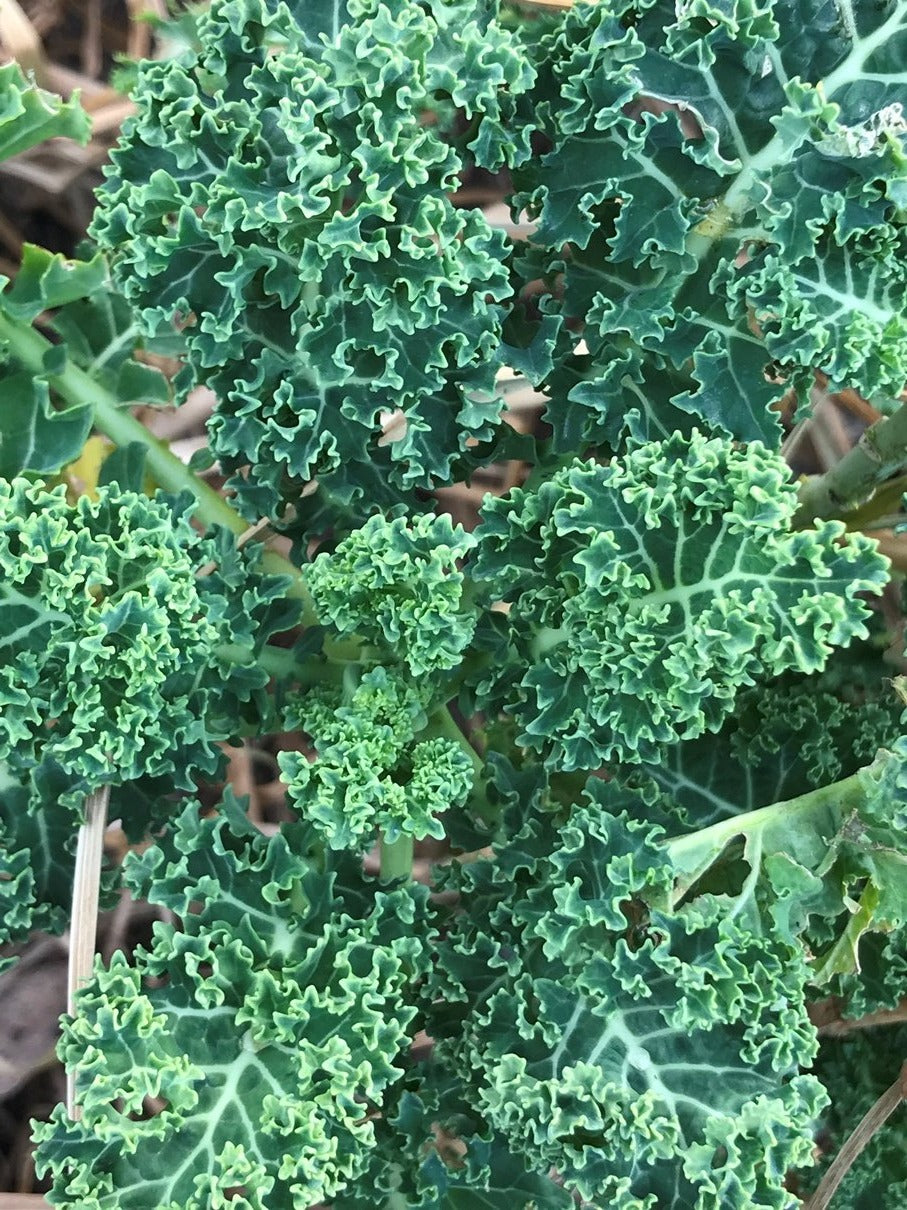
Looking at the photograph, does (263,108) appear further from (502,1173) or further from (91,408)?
(502,1173)

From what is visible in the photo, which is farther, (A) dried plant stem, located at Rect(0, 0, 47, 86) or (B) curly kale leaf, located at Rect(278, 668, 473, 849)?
(A) dried plant stem, located at Rect(0, 0, 47, 86)

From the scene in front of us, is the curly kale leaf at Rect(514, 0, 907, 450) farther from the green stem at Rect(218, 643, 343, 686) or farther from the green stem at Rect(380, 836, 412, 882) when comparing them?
the green stem at Rect(380, 836, 412, 882)

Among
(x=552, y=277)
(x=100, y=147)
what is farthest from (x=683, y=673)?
(x=100, y=147)

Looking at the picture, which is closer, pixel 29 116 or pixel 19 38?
pixel 29 116

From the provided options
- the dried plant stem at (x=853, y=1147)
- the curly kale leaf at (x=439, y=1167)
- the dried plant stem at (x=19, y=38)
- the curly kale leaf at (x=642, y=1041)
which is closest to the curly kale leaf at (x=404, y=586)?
the curly kale leaf at (x=642, y=1041)

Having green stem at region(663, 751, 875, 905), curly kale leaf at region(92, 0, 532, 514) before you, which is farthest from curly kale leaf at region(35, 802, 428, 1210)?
curly kale leaf at region(92, 0, 532, 514)

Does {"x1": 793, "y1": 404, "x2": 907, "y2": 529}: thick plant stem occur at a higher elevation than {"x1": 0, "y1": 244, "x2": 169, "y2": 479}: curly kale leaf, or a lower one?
lower

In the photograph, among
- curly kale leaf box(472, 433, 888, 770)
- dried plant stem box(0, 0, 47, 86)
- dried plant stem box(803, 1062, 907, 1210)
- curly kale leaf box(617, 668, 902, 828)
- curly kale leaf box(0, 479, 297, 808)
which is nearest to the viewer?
curly kale leaf box(472, 433, 888, 770)

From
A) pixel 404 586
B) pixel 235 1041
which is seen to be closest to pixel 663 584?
pixel 404 586

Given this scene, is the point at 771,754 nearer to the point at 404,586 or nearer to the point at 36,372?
the point at 404,586
